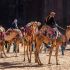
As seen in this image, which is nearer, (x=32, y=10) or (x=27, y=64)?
(x=27, y=64)

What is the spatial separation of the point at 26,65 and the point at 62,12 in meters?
18.7

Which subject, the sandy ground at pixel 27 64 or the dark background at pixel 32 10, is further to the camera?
the dark background at pixel 32 10

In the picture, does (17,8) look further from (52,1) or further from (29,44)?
(29,44)

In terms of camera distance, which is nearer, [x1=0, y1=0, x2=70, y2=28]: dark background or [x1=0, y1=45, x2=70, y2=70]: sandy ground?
[x1=0, y1=45, x2=70, y2=70]: sandy ground

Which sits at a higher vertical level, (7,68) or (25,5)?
(25,5)

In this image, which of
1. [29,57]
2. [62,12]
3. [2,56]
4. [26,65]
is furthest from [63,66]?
[62,12]

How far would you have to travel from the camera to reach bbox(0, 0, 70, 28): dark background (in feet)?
124

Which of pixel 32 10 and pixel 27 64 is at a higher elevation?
pixel 32 10

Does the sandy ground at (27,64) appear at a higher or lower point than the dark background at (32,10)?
lower

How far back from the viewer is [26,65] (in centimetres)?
1962

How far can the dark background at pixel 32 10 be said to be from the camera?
124ft

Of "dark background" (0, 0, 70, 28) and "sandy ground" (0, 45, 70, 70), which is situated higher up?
"dark background" (0, 0, 70, 28)

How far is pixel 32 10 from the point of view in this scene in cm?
3925

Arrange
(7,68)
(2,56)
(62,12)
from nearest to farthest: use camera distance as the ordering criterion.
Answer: (7,68)
(2,56)
(62,12)
